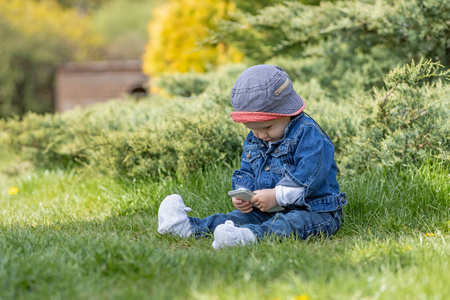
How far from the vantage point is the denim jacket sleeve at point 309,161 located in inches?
105

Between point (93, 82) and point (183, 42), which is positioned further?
point (93, 82)

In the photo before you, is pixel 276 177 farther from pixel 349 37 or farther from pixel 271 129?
pixel 349 37

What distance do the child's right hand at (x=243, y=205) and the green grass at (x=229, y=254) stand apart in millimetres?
283

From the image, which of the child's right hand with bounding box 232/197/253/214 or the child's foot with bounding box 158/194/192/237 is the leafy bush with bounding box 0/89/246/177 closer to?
the child's foot with bounding box 158/194/192/237

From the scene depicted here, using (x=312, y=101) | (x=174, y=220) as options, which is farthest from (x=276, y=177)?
(x=312, y=101)

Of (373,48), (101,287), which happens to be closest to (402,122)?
(373,48)

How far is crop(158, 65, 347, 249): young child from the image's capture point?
2.67 metres

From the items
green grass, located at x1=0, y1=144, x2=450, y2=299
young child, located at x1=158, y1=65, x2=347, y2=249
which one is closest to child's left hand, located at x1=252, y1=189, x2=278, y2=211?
young child, located at x1=158, y1=65, x2=347, y2=249

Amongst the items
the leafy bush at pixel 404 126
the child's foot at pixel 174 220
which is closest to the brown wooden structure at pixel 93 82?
the leafy bush at pixel 404 126

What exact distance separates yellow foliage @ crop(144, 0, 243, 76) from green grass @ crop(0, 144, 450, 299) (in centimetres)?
563

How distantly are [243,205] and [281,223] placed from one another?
0.28 m

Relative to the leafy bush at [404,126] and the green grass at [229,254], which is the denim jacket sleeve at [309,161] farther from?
the leafy bush at [404,126]

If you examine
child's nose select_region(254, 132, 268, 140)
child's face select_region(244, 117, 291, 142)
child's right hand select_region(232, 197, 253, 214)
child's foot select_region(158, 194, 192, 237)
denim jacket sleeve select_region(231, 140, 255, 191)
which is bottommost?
child's foot select_region(158, 194, 192, 237)

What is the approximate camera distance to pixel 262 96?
2.68m
